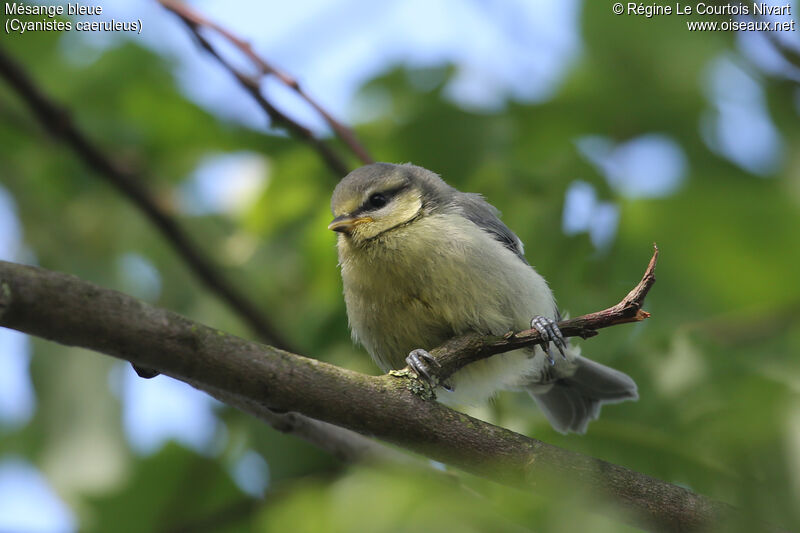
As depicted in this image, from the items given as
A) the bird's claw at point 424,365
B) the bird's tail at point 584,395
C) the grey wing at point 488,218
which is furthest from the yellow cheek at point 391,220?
the bird's tail at point 584,395

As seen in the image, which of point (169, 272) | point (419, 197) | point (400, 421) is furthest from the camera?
point (169, 272)

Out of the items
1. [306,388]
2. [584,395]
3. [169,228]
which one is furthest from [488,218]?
[306,388]

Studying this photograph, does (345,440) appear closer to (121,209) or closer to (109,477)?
(109,477)

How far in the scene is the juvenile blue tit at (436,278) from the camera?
3.68 metres

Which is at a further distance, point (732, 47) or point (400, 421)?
point (732, 47)

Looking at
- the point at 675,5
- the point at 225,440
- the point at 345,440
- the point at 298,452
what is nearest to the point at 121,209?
the point at 225,440

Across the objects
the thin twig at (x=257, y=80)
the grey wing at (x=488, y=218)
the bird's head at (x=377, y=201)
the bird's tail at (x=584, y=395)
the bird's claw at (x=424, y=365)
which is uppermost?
the thin twig at (x=257, y=80)

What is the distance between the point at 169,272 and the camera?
4.92 m

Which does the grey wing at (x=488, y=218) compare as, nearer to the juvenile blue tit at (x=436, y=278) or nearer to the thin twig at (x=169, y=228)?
the juvenile blue tit at (x=436, y=278)

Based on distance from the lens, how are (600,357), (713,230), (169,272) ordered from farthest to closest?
(169,272), (713,230), (600,357)

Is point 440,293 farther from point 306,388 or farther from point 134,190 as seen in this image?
point 134,190

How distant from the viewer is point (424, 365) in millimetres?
2955

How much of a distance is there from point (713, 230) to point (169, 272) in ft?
10.6

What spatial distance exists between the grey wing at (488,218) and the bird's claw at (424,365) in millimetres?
1190
